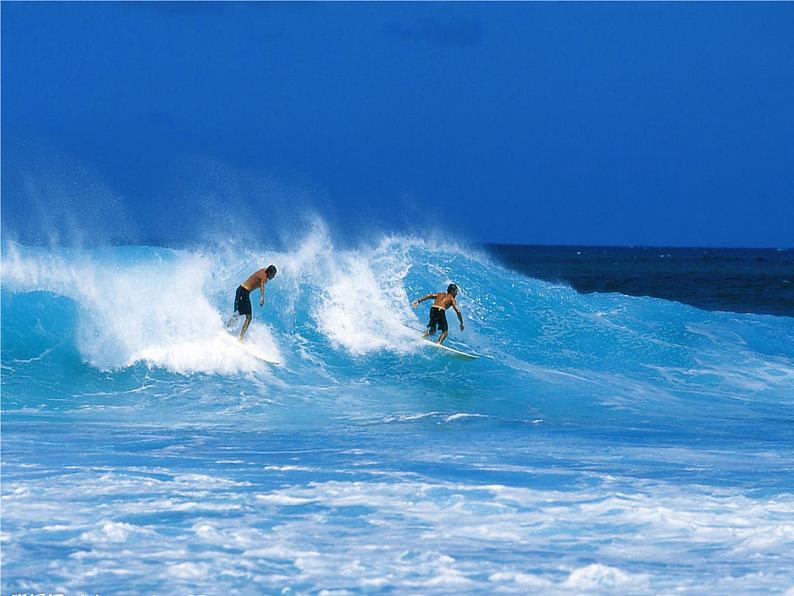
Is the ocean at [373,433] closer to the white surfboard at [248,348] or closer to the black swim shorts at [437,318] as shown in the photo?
the white surfboard at [248,348]

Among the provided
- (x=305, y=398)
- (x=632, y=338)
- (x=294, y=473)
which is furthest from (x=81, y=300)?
(x=632, y=338)

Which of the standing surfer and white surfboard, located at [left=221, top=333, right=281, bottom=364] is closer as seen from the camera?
white surfboard, located at [left=221, top=333, right=281, bottom=364]

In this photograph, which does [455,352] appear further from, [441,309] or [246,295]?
[246,295]

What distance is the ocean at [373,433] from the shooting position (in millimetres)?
4867

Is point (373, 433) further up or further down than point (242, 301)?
further down

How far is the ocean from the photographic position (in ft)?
16.0

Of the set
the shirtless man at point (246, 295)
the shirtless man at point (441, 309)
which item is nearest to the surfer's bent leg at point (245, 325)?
the shirtless man at point (246, 295)

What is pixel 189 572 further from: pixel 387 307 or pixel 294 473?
pixel 387 307

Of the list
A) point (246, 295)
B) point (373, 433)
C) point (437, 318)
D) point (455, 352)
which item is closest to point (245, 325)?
point (246, 295)

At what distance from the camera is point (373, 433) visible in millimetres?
8820

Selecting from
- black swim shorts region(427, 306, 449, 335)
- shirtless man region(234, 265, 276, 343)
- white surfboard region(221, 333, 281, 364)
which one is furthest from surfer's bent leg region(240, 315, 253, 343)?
black swim shorts region(427, 306, 449, 335)

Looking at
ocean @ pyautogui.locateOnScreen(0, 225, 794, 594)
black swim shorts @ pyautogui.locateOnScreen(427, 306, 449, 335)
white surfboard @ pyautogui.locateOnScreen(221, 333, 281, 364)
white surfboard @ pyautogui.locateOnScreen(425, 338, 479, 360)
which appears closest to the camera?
ocean @ pyautogui.locateOnScreen(0, 225, 794, 594)

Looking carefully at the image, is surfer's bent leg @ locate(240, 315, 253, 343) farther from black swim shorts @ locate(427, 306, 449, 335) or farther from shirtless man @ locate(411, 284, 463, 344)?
black swim shorts @ locate(427, 306, 449, 335)

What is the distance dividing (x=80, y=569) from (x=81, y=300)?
9698mm
